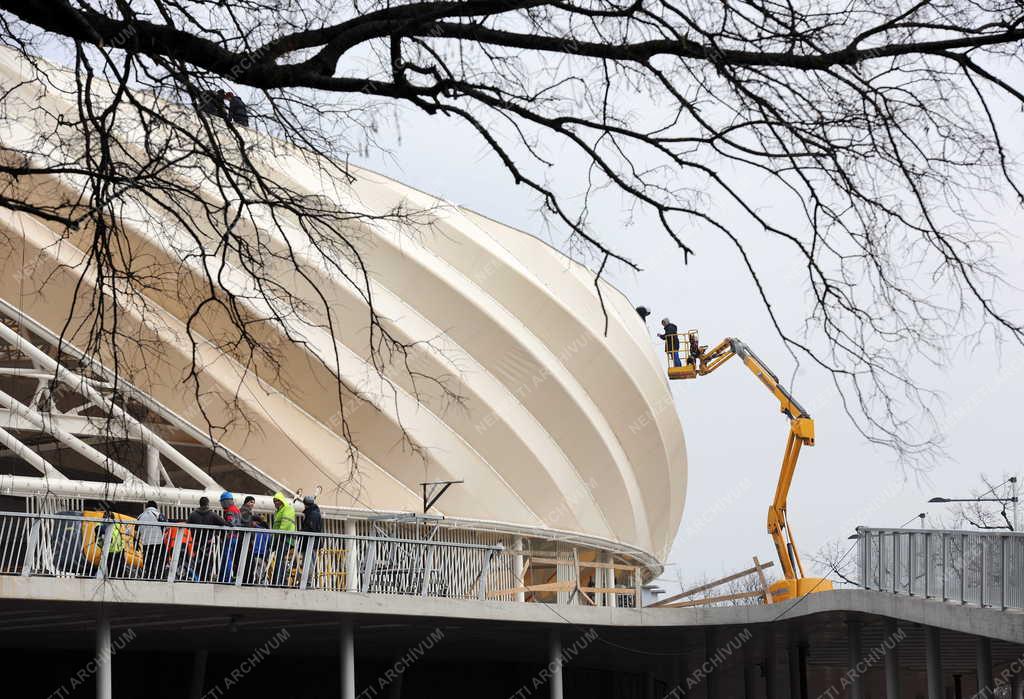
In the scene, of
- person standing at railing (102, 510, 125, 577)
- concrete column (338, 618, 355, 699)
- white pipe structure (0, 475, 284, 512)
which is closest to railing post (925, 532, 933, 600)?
concrete column (338, 618, 355, 699)

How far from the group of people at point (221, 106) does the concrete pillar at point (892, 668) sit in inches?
689

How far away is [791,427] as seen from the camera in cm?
3347

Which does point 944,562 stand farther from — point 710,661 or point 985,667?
point 710,661

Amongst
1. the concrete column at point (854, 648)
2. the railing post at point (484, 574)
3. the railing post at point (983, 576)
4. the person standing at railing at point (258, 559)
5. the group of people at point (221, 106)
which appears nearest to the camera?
the group of people at point (221, 106)

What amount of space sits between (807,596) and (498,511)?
960 cm

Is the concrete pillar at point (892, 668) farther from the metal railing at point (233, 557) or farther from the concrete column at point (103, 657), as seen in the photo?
the concrete column at point (103, 657)

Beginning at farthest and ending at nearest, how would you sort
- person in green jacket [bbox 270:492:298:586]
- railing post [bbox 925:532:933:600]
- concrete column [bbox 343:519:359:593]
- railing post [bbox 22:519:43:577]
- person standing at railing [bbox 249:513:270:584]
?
concrete column [bbox 343:519:359:593], person in green jacket [bbox 270:492:298:586], person standing at railing [bbox 249:513:270:584], railing post [bbox 925:532:933:600], railing post [bbox 22:519:43:577]

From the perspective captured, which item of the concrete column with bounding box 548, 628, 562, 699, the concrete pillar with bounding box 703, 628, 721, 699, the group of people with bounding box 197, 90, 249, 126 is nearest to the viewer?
the group of people with bounding box 197, 90, 249, 126

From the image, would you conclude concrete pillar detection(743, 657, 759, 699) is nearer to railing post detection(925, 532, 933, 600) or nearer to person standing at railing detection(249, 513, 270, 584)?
railing post detection(925, 532, 933, 600)

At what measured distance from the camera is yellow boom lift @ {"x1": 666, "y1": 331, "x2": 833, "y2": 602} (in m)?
29.0

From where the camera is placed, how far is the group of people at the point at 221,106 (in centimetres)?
659

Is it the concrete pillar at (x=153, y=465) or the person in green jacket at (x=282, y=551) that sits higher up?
the concrete pillar at (x=153, y=465)

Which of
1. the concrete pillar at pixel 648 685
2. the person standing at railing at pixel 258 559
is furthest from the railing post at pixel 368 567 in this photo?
the concrete pillar at pixel 648 685

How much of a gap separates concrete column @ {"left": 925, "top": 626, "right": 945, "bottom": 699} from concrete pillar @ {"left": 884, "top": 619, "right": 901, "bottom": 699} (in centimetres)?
262
